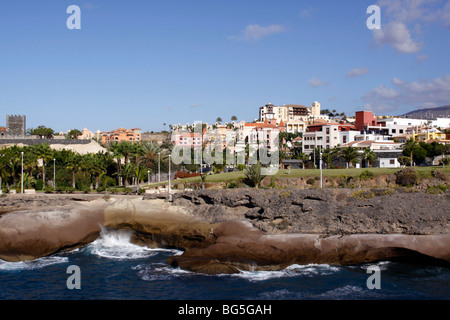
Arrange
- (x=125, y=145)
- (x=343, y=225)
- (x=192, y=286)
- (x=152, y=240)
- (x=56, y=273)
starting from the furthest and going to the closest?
(x=125, y=145) < (x=152, y=240) < (x=343, y=225) < (x=56, y=273) < (x=192, y=286)

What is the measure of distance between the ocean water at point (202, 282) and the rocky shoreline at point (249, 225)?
105 cm

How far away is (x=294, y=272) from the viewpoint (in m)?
26.0

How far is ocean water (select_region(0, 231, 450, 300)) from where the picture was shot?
21.9 m

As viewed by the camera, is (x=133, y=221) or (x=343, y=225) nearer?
(x=343, y=225)

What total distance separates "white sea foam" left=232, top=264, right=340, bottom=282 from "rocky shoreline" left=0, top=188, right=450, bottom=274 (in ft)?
1.87

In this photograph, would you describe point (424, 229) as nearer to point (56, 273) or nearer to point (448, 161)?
point (56, 273)

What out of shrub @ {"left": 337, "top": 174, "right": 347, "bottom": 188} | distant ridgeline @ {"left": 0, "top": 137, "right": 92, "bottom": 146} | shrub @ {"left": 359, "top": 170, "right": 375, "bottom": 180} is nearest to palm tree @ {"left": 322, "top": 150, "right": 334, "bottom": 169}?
shrub @ {"left": 359, "top": 170, "right": 375, "bottom": 180}

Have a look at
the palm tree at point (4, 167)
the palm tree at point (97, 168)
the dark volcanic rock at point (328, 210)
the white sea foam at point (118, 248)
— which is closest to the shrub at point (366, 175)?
the dark volcanic rock at point (328, 210)

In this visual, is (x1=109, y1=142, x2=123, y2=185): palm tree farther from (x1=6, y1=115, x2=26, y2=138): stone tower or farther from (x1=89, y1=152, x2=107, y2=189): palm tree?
(x1=6, y1=115, x2=26, y2=138): stone tower

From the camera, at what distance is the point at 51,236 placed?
103 feet

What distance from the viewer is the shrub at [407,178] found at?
42.9 metres

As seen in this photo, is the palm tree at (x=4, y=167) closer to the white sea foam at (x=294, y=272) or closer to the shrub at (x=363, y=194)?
the white sea foam at (x=294, y=272)
